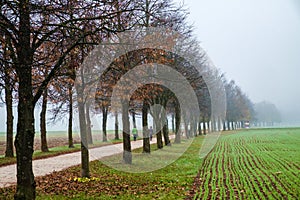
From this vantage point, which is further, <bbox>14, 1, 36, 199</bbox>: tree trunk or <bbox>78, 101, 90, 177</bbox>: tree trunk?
<bbox>78, 101, 90, 177</bbox>: tree trunk

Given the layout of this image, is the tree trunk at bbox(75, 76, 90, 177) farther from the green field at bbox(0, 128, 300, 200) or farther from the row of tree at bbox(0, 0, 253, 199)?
the green field at bbox(0, 128, 300, 200)

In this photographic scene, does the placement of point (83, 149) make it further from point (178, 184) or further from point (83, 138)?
point (178, 184)

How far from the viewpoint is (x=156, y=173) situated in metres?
14.7

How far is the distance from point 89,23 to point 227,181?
7371mm

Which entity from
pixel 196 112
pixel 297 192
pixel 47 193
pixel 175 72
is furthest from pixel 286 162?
pixel 196 112

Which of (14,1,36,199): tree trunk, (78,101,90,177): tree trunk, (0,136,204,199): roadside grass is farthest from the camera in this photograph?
(78,101,90,177): tree trunk

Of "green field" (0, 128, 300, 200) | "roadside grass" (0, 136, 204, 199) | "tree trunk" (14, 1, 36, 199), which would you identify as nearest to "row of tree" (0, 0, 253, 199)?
"tree trunk" (14, 1, 36, 199)

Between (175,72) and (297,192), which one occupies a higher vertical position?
(175,72)

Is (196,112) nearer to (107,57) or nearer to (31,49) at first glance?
(107,57)

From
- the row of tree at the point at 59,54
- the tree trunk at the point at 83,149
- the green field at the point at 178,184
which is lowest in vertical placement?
the green field at the point at 178,184

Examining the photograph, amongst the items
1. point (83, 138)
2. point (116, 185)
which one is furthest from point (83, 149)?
point (116, 185)

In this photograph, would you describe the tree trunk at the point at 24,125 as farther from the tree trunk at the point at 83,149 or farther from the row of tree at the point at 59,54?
the tree trunk at the point at 83,149

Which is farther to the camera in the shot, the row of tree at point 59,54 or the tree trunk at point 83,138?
the tree trunk at point 83,138

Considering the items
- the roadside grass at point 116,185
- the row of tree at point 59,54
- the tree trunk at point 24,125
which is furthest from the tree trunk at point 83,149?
the tree trunk at point 24,125
